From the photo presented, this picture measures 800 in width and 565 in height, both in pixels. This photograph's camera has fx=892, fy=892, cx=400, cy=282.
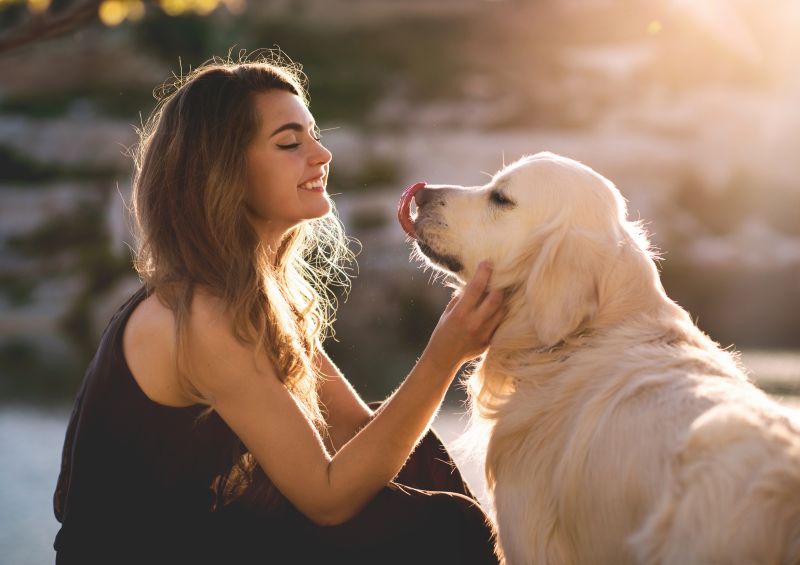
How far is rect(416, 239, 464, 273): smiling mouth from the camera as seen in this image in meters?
3.00

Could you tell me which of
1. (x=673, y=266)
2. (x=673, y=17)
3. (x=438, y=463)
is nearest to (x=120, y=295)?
(x=673, y=266)

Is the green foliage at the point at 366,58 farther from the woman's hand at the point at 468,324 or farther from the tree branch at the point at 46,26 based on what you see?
the woman's hand at the point at 468,324

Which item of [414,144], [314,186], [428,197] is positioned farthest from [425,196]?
[414,144]

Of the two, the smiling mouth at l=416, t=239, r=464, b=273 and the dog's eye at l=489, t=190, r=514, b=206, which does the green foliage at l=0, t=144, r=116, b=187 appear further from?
the dog's eye at l=489, t=190, r=514, b=206

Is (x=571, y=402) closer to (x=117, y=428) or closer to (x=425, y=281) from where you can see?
(x=117, y=428)

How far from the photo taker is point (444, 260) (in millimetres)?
3020

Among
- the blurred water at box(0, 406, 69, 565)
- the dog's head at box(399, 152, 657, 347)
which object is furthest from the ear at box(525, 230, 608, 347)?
the blurred water at box(0, 406, 69, 565)

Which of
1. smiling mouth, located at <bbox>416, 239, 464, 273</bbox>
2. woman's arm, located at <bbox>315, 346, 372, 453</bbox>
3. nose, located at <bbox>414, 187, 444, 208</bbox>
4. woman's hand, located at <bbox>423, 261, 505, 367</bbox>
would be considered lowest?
woman's arm, located at <bbox>315, 346, 372, 453</bbox>

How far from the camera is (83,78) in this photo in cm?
2238

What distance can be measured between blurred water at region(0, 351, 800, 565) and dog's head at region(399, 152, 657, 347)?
737mm

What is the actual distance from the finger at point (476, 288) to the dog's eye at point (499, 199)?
0.24 m

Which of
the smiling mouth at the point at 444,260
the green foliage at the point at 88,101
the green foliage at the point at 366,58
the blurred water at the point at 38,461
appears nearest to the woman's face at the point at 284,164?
the smiling mouth at the point at 444,260

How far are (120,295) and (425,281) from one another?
4.30 m

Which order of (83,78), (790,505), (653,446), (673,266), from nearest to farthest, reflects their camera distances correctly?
1. (790,505)
2. (653,446)
3. (673,266)
4. (83,78)
